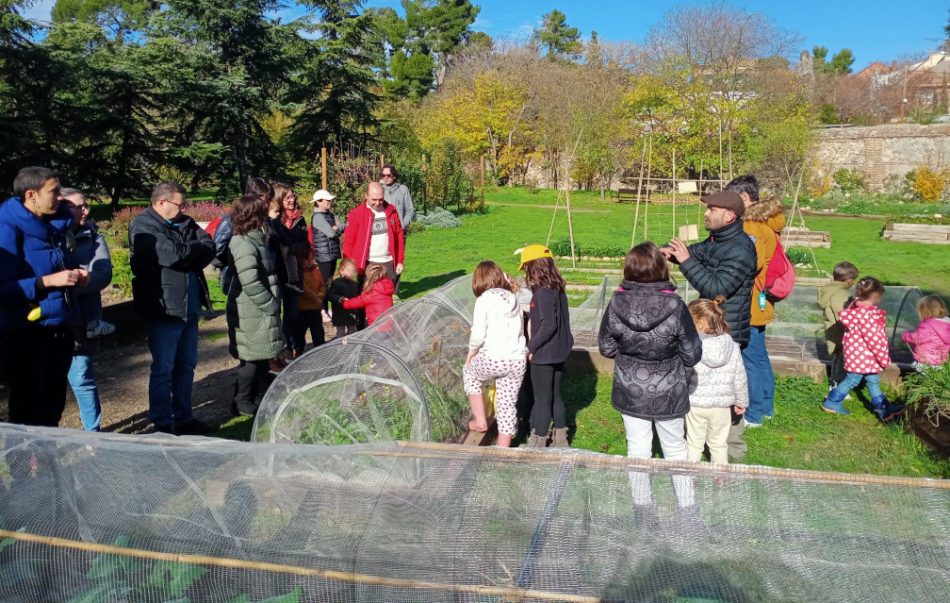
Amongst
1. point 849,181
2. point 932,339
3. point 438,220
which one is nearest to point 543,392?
point 932,339

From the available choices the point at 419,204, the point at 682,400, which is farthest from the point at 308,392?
the point at 419,204

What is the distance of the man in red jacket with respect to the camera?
733cm

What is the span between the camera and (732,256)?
439 centimetres

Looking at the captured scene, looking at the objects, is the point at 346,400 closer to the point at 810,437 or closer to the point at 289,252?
the point at 289,252

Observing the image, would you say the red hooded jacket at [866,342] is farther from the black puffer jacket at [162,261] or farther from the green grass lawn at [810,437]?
the black puffer jacket at [162,261]

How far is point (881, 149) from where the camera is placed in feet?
105

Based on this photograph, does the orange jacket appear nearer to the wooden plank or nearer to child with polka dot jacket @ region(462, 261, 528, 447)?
child with polka dot jacket @ region(462, 261, 528, 447)

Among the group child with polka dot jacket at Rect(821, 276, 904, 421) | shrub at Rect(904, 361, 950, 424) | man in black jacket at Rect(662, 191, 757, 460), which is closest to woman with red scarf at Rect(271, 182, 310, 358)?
man in black jacket at Rect(662, 191, 757, 460)

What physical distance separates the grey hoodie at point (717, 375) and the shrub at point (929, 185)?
29.8 m

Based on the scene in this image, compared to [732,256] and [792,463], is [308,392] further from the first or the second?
[792,463]


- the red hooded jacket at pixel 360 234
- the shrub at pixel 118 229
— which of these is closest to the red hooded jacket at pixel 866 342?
the red hooded jacket at pixel 360 234

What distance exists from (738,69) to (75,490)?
35599 mm

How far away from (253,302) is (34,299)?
4.70 ft

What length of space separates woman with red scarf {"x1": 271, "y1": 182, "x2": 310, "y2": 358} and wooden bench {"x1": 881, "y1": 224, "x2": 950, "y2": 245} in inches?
638
